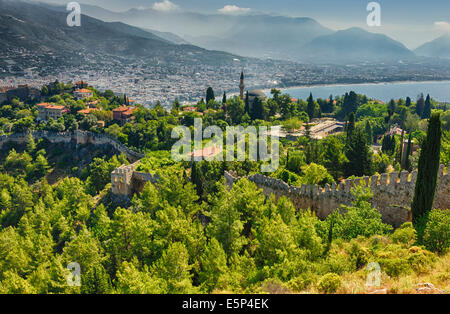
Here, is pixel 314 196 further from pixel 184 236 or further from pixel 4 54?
pixel 4 54

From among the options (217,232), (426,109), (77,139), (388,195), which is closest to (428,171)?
(388,195)

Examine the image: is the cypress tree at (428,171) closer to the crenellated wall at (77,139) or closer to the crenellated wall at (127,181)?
the crenellated wall at (127,181)

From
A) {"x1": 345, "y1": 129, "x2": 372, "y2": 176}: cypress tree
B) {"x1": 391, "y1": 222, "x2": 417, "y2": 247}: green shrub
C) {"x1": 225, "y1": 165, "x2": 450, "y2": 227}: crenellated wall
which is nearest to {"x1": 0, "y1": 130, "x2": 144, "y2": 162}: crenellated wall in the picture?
{"x1": 345, "y1": 129, "x2": 372, "y2": 176}: cypress tree

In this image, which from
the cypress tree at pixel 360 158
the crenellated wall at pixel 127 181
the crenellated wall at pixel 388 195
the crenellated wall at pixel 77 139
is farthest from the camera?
the crenellated wall at pixel 77 139

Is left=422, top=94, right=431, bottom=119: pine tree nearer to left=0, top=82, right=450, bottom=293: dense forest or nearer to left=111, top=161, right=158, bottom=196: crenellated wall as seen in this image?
left=0, top=82, right=450, bottom=293: dense forest

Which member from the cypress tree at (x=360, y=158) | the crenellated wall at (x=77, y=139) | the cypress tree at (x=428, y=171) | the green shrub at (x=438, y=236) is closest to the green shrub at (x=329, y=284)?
the green shrub at (x=438, y=236)

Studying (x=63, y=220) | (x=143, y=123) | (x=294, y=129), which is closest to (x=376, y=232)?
(x=63, y=220)
